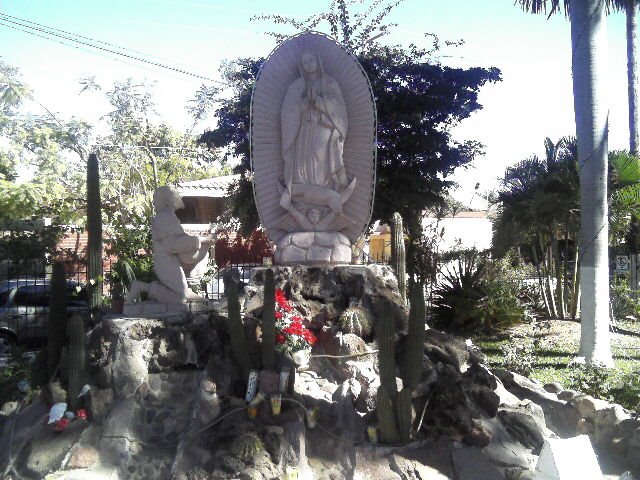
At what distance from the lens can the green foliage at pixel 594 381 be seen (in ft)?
22.7

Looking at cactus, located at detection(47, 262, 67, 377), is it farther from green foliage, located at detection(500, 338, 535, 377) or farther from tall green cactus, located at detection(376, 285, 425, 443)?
green foliage, located at detection(500, 338, 535, 377)

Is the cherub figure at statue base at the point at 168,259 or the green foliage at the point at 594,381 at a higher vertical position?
the cherub figure at statue base at the point at 168,259

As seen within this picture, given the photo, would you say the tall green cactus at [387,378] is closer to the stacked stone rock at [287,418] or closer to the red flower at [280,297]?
the stacked stone rock at [287,418]

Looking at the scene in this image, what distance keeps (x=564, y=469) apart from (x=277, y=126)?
5703 mm

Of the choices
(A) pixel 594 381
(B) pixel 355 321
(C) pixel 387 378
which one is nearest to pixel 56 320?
(B) pixel 355 321

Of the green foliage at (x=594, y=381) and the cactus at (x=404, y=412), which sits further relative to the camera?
the green foliage at (x=594, y=381)

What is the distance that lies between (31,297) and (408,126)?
25.2 ft

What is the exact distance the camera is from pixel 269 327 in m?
5.45

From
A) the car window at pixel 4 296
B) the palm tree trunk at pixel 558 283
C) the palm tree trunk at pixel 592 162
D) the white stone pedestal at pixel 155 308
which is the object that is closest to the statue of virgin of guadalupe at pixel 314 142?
the white stone pedestal at pixel 155 308

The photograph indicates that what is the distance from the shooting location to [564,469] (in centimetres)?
357

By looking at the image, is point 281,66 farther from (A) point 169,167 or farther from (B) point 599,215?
(A) point 169,167

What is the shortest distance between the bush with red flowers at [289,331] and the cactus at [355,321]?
0.47 metres

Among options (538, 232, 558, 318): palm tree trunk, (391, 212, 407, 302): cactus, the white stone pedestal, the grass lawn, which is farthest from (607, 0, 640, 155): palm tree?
the white stone pedestal

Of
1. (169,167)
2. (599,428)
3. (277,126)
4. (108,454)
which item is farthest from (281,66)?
(169,167)
